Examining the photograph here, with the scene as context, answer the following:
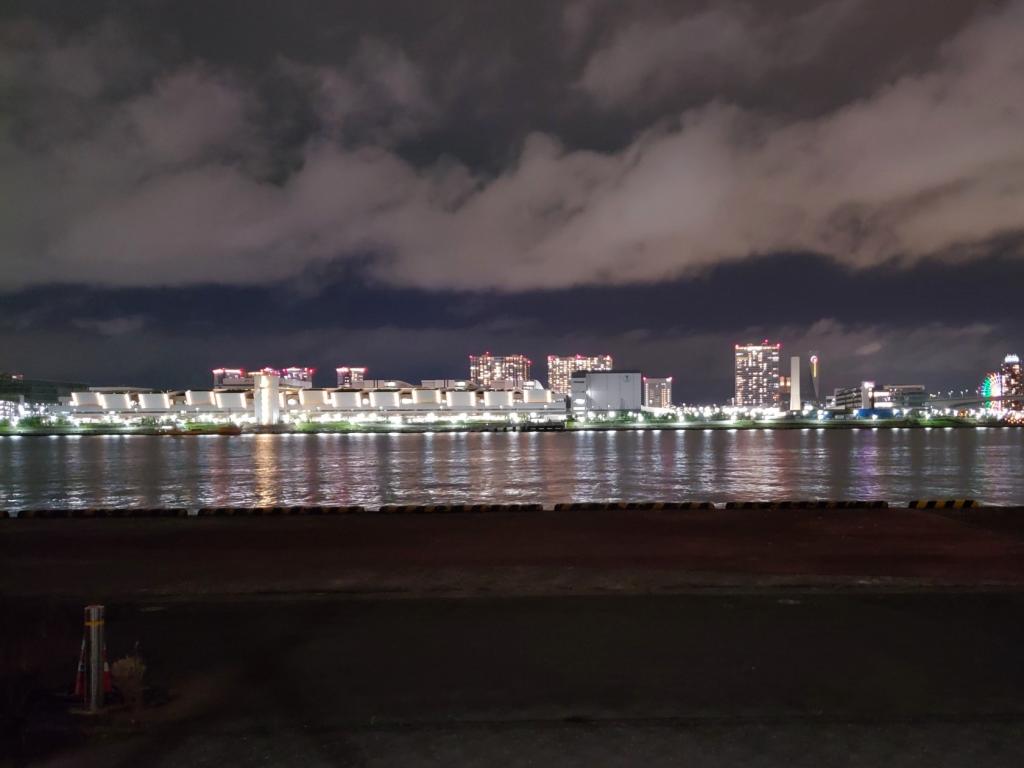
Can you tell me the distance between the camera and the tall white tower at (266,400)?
128 metres

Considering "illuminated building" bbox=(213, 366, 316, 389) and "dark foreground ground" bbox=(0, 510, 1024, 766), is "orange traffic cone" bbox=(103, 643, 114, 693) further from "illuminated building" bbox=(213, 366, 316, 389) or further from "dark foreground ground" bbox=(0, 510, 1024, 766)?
"illuminated building" bbox=(213, 366, 316, 389)

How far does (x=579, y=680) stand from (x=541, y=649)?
2.33 feet

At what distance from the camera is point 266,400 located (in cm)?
12888

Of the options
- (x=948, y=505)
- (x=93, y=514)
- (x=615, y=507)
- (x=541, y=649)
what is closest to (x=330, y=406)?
(x=93, y=514)

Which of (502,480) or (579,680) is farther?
(502,480)

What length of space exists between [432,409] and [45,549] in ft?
434

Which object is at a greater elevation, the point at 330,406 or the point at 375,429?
the point at 330,406

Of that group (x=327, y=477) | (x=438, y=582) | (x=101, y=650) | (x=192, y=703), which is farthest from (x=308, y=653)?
(x=327, y=477)

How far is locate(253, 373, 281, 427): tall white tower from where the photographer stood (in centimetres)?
12812

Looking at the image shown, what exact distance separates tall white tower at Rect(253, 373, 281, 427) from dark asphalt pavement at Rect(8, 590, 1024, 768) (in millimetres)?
126521

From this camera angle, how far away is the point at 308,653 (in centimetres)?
577

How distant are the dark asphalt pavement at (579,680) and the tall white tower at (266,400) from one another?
127 metres

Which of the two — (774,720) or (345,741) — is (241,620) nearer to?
(345,741)

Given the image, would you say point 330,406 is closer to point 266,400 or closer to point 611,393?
A: point 266,400
